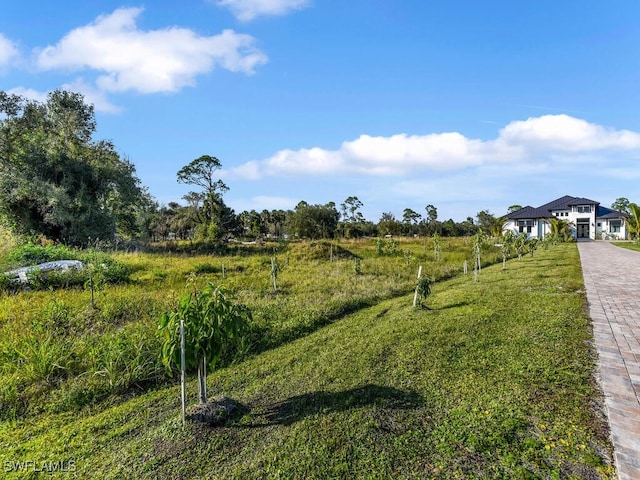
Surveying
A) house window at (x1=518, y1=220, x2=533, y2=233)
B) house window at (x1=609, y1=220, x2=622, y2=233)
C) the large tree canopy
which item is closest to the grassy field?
the large tree canopy

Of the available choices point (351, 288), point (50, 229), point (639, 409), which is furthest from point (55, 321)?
point (50, 229)

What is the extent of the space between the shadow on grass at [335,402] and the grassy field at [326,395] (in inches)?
0.7

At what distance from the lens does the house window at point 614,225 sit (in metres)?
35.0

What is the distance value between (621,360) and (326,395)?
336 centimetres

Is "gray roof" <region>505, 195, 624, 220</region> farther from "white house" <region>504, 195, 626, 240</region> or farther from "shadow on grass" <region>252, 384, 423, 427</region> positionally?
"shadow on grass" <region>252, 384, 423, 427</region>

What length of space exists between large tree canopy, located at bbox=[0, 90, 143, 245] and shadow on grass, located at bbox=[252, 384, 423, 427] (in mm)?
17298

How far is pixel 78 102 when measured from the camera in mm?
20938

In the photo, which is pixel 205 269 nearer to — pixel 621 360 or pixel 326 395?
pixel 326 395

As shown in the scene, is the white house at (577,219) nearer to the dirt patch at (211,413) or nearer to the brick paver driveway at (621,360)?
the brick paver driveway at (621,360)

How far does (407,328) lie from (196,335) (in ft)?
11.6

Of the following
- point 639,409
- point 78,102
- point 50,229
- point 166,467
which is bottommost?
point 166,467

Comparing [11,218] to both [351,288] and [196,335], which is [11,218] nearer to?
[351,288]

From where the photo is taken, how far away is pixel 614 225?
3534 cm

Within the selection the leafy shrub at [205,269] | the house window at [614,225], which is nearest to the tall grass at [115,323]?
Answer: the leafy shrub at [205,269]
